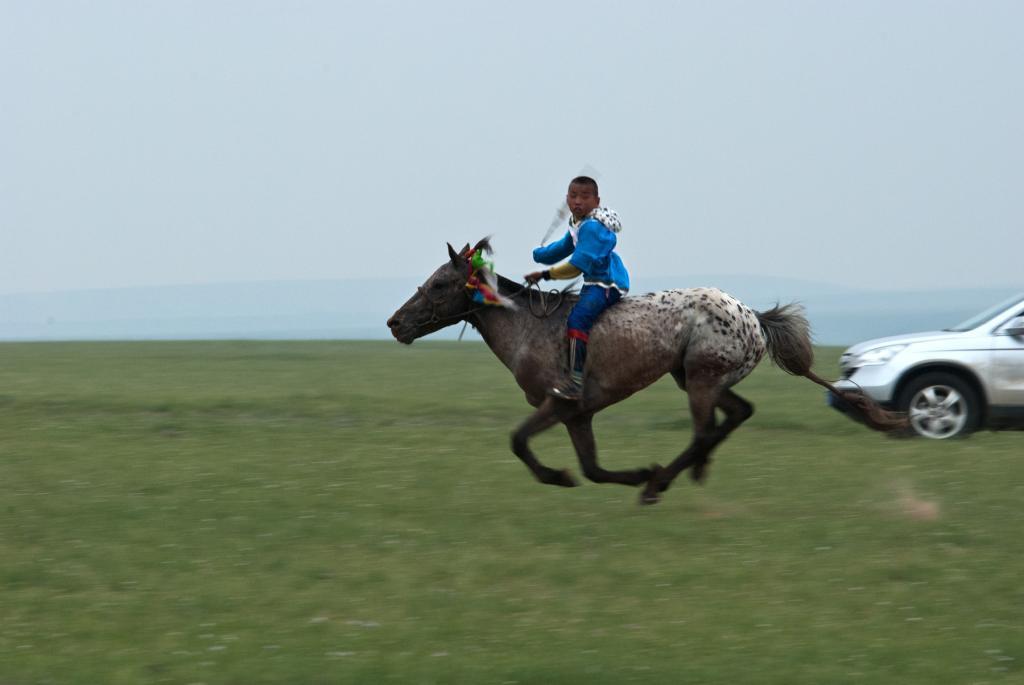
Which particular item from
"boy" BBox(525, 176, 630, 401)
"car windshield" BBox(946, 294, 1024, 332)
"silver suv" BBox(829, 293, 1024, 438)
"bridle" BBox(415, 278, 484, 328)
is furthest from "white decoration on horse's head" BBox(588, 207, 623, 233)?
"car windshield" BBox(946, 294, 1024, 332)

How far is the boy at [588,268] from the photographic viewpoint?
34.3 feet

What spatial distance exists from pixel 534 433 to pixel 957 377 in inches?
284

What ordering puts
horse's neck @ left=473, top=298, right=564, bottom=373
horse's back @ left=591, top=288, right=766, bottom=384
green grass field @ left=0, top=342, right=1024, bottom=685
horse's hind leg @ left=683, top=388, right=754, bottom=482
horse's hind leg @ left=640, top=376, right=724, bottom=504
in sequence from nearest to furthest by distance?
1. green grass field @ left=0, top=342, right=1024, bottom=685
2. horse's back @ left=591, top=288, right=766, bottom=384
3. horse's hind leg @ left=640, top=376, right=724, bottom=504
4. horse's neck @ left=473, top=298, right=564, bottom=373
5. horse's hind leg @ left=683, top=388, right=754, bottom=482

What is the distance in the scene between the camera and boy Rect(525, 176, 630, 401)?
10.4 m

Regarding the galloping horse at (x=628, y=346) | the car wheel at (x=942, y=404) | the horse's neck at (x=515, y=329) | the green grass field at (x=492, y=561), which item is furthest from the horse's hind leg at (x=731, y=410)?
the car wheel at (x=942, y=404)

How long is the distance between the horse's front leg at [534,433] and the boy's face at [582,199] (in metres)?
1.43

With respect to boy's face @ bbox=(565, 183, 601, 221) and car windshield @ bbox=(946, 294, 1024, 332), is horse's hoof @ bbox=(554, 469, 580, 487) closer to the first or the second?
boy's face @ bbox=(565, 183, 601, 221)

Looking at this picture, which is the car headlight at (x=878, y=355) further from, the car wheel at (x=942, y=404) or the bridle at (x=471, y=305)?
the bridle at (x=471, y=305)

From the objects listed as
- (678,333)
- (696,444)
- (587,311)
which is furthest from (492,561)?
Result: (678,333)

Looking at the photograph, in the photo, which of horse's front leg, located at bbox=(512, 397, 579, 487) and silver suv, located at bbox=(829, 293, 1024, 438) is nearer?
horse's front leg, located at bbox=(512, 397, 579, 487)

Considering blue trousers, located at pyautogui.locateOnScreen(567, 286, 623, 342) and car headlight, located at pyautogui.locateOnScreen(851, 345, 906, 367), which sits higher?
blue trousers, located at pyautogui.locateOnScreen(567, 286, 623, 342)

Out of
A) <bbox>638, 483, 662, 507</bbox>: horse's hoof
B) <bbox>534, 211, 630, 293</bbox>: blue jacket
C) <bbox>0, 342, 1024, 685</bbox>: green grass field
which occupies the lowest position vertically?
<bbox>0, 342, 1024, 685</bbox>: green grass field

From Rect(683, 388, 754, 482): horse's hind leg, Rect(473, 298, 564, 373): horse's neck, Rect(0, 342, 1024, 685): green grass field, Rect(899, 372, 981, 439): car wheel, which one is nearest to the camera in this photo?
Rect(0, 342, 1024, 685): green grass field

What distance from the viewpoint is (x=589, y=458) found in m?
10.6
